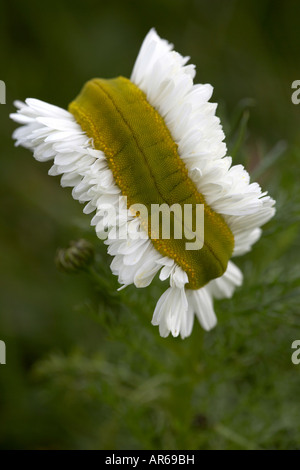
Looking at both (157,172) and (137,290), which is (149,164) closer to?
(157,172)

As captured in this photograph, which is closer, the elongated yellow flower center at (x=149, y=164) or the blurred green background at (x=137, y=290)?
the elongated yellow flower center at (x=149, y=164)

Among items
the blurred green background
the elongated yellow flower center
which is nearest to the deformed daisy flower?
the elongated yellow flower center

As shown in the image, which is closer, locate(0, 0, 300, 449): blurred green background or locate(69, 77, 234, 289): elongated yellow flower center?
locate(69, 77, 234, 289): elongated yellow flower center

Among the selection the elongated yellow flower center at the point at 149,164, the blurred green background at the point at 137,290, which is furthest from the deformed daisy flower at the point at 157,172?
the blurred green background at the point at 137,290

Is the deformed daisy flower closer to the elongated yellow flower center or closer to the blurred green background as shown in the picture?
the elongated yellow flower center

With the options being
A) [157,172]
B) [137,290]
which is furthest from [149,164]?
[137,290]

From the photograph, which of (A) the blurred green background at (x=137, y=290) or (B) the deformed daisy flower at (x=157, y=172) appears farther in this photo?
(A) the blurred green background at (x=137, y=290)

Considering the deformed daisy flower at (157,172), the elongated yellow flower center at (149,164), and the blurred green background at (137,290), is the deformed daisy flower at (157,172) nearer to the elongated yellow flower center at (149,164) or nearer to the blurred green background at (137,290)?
the elongated yellow flower center at (149,164)
